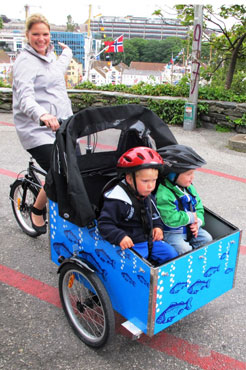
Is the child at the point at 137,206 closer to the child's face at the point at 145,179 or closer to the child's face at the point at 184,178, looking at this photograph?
the child's face at the point at 145,179

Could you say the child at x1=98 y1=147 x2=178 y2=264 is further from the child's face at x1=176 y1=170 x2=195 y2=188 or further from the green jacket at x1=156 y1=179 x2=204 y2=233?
the child's face at x1=176 y1=170 x2=195 y2=188

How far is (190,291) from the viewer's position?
218cm

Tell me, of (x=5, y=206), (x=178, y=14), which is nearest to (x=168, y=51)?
(x=178, y=14)

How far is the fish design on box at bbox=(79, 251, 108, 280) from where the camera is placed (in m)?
2.31

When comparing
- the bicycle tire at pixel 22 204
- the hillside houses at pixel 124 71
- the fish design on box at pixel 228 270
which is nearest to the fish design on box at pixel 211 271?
the fish design on box at pixel 228 270

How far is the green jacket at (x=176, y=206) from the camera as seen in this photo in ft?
8.06

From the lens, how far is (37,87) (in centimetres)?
300

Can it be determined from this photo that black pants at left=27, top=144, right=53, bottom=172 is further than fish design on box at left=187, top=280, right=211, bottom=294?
Yes

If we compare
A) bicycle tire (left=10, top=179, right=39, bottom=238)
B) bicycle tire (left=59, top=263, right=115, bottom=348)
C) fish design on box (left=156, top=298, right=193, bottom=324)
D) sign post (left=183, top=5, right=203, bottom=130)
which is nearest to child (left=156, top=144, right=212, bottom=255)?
fish design on box (left=156, top=298, right=193, bottom=324)

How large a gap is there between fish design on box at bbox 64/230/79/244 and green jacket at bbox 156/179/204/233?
1.91ft

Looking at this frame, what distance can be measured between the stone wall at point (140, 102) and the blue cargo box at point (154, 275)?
595 centimetres

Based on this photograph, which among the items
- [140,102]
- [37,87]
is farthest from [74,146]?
[140,102]

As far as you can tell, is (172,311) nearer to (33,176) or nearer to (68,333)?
(68,333)

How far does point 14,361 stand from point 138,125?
5.74 feet
